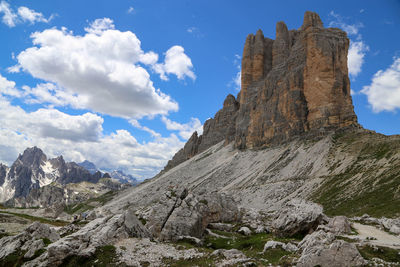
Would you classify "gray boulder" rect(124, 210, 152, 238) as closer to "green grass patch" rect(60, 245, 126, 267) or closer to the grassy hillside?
"green grass patch" rect(60, 245, 126, 267)

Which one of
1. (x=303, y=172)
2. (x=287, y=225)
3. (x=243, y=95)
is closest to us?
(x=287, y=225)

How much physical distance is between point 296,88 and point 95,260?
104 meters

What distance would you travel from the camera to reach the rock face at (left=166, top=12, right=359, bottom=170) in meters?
97.2

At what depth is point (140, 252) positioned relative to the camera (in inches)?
760

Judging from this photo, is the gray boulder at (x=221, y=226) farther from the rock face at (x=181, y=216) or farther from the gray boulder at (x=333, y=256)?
the gray boulder at (x=333, y=256)

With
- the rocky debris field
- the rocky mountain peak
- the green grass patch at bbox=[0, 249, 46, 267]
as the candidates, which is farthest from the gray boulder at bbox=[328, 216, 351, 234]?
the rocky mountain peak

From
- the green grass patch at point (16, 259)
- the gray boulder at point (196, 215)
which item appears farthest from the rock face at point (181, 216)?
the green grass patch at point (16, 259)

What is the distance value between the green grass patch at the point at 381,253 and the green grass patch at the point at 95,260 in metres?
14.4

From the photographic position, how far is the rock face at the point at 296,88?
9719 centimetres

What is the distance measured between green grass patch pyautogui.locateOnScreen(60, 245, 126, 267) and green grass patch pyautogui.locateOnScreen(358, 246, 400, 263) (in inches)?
569

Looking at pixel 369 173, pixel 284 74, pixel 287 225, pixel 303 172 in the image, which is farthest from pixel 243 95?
pixel 287 225

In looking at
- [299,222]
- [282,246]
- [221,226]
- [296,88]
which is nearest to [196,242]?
[282,246]

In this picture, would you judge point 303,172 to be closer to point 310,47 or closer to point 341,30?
point 310,47

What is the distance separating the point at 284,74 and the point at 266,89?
10881 millimetres
